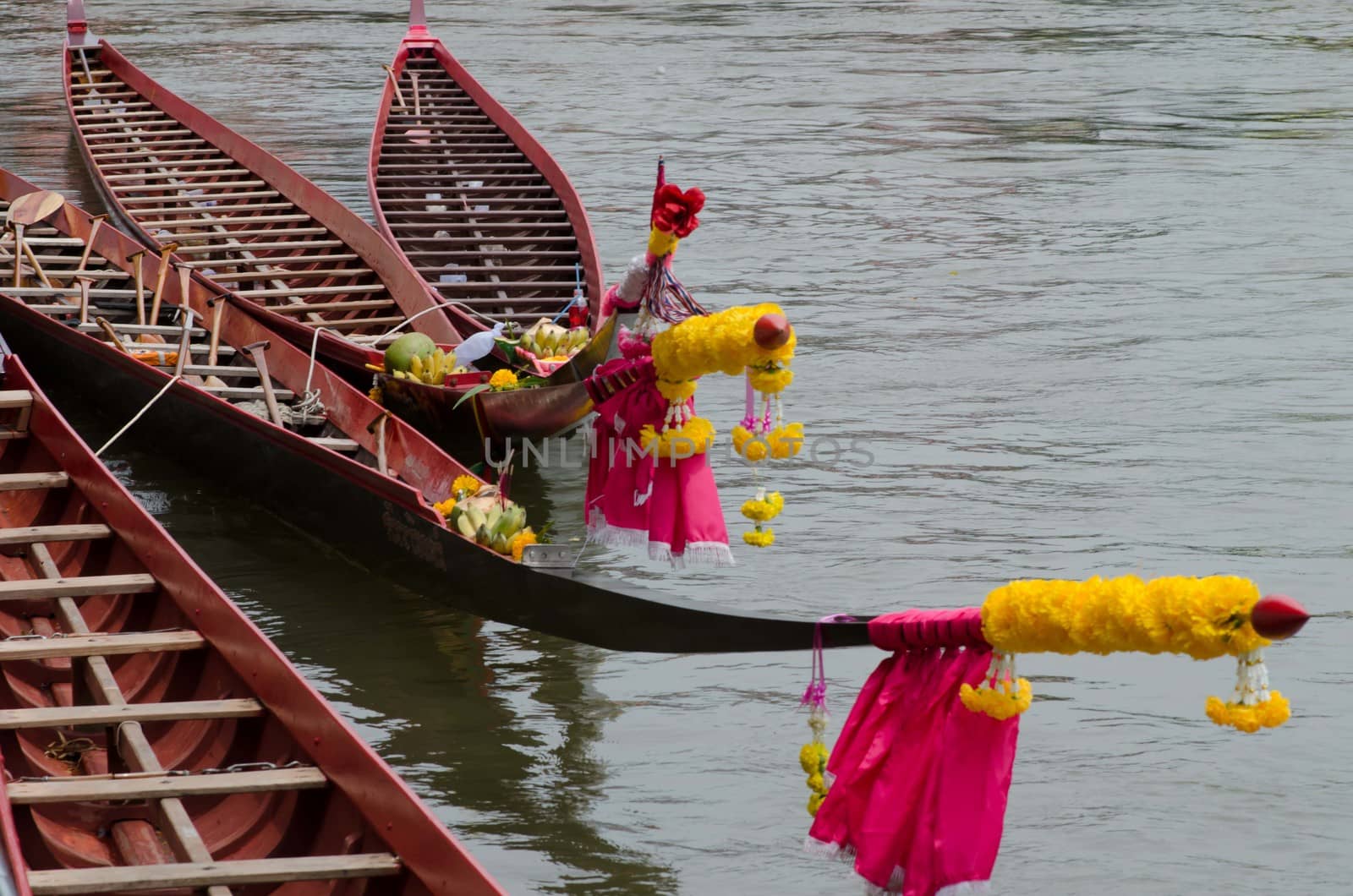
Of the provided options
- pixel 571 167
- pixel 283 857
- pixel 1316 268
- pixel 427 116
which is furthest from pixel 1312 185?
pixel 283 857

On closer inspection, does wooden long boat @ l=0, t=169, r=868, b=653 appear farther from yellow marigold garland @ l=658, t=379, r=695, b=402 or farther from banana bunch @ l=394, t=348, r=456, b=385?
yellow marigold garland @ l=658, t=379, r=695, b=402

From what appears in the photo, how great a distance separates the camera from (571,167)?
14688 millimetres

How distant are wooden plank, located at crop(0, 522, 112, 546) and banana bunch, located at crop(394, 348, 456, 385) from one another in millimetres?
2050

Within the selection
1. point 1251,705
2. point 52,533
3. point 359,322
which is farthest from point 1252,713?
point 359,322

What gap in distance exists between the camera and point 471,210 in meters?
10.8

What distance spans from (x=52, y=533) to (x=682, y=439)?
2.42m

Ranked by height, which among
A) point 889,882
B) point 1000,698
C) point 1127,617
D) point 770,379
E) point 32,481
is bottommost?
point 889,882

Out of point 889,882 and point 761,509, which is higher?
point 761,509

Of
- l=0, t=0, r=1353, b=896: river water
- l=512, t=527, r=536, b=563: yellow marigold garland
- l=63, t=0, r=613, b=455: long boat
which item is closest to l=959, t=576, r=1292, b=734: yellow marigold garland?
l=0, t=0, r=1353, b=896: river water

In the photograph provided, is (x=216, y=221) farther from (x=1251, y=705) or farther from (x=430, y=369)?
(x=1251, y=705)

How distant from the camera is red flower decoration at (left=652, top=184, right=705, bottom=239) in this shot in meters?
5.31

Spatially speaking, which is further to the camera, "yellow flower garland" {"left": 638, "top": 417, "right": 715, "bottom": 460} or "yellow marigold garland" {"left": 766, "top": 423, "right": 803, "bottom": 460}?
"yellow flower garland" {"left": 638, "top": 417, "right": 715, "bottom": 460}

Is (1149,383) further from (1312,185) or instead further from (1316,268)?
(1312,185)

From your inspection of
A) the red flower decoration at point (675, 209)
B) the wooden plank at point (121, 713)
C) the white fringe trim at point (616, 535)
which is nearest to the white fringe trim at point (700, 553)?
the white fringe trim at point (616, 535)
